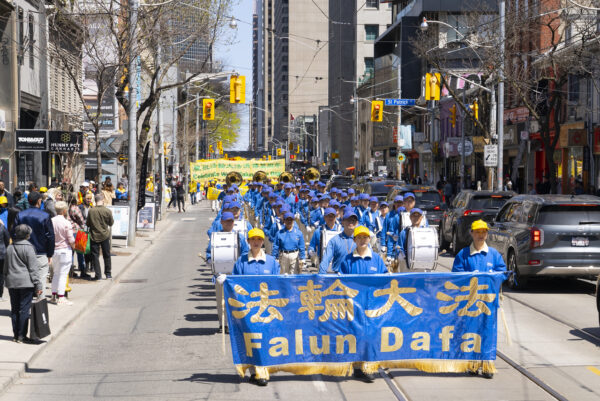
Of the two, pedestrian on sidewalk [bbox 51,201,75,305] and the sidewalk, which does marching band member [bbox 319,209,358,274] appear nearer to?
the sidewalk

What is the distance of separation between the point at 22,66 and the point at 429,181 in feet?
150

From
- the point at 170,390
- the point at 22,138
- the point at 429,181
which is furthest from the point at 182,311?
the point at 429,181

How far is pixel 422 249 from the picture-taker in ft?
44.8

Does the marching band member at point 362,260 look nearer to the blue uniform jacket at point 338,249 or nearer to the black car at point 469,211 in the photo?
the blue uniform jacket at point 338,249

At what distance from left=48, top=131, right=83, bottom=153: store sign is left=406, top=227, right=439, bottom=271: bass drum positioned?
15264 mm

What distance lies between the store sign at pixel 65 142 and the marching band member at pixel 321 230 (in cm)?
1327

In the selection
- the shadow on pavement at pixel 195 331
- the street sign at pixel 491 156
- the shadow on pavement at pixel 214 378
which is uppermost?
the street sign at pixel 491 156

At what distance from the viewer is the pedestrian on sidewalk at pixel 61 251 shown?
15.1 metres

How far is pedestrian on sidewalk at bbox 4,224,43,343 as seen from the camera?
11.6m

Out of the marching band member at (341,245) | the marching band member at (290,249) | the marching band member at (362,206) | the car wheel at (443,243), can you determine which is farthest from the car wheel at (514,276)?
the car wheel at (443,243)

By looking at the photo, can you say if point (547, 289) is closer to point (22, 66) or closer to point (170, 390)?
point (170, 390)

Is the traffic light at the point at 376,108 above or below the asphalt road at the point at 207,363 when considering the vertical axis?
above

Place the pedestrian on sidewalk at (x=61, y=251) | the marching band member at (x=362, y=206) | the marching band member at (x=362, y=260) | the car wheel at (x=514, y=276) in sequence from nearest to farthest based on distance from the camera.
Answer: the marching band member at (x=362, y=260) < the pedestrian on sidewalk at (x=61, y=251) < the car wheel at (x=514, y=276) < the marching band member at (x=362, y=206)

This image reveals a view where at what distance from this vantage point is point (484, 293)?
9.51 m
